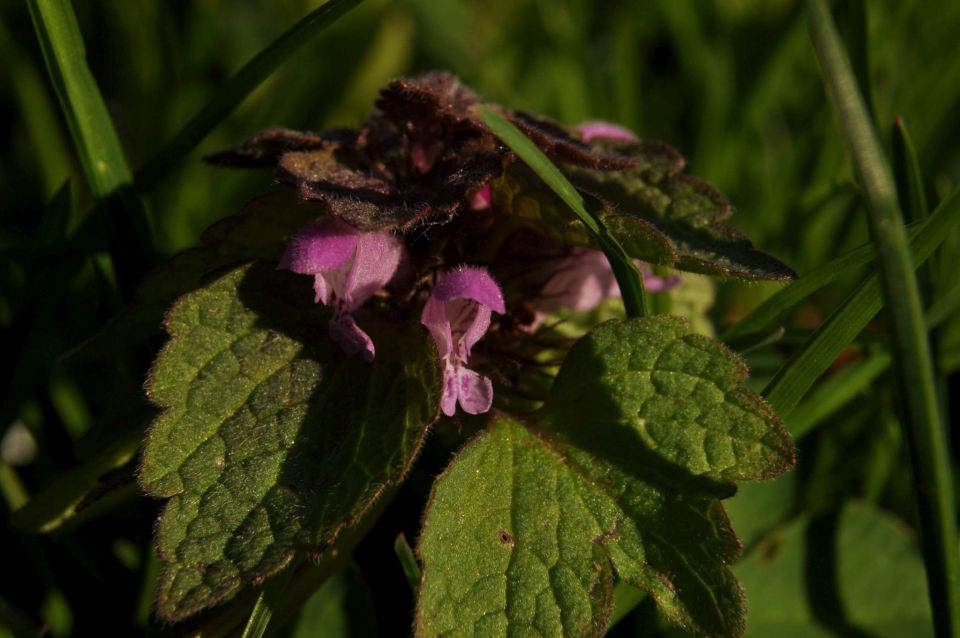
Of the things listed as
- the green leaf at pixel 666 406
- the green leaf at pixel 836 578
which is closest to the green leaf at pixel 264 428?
the green leaf at pixel 666 406

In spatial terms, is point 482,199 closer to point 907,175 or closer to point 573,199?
point 573,199

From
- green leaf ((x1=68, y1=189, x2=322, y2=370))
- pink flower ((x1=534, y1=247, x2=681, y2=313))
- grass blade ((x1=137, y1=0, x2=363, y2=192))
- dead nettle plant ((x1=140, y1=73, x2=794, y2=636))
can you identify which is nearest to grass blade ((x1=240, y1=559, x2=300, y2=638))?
dead nettle plant ((x1=140, y1=73, x2=794, y2=636))

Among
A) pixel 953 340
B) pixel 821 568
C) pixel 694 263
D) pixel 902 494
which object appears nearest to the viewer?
pixel 694 263

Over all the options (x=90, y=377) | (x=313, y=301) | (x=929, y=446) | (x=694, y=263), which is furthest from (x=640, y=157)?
(x=90, y=377)

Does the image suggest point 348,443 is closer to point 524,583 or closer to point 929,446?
point 524,583

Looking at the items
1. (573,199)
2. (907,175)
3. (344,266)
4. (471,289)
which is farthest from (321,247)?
(907,175)

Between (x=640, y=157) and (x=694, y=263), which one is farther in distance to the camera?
(x=640, y=157)

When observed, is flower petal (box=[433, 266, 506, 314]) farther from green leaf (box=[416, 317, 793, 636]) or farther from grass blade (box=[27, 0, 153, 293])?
grass blade (box=[27, 0, 153, 293])
